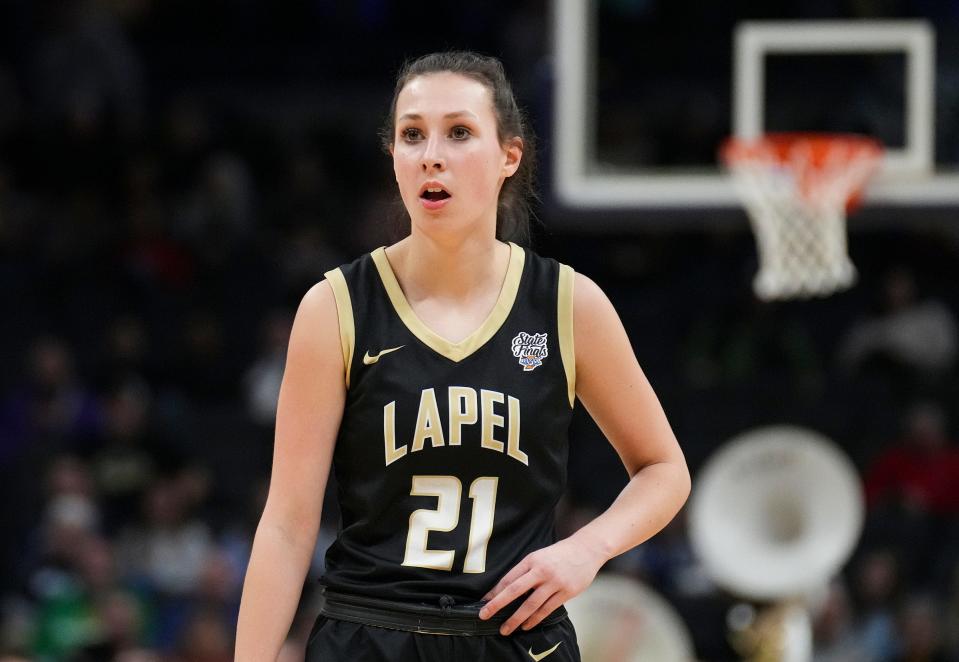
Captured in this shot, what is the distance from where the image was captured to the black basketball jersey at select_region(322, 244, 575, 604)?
2.94 meters

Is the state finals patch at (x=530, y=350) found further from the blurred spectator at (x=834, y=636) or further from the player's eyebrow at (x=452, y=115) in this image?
the blurred spectator at (x=834, y=636)

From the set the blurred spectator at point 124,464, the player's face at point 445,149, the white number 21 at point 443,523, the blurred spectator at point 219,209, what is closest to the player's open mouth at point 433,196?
the player's face at point 445,149

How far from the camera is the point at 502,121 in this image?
3078mm

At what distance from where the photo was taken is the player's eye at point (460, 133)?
300 cm

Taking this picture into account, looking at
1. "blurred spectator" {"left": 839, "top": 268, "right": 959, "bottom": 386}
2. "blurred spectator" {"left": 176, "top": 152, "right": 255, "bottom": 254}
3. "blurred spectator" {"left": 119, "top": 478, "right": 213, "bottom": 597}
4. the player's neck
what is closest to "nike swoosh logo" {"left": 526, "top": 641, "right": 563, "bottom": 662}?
the player's neck

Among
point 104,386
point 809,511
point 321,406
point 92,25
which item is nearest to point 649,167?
point 809,511

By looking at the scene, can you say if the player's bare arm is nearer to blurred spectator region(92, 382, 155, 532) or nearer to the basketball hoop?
the basketball hoop

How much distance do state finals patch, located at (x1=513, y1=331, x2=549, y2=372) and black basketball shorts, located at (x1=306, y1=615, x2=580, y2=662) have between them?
1.61 feet

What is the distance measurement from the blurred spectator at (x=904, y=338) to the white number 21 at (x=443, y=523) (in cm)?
833

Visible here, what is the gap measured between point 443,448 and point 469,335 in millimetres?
227

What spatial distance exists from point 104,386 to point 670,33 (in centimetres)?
464

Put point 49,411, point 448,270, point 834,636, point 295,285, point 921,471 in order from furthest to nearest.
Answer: point 295,285, point 49,411, point 921,471, point 834,636, point 448,270

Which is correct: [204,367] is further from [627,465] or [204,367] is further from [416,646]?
[416,646]

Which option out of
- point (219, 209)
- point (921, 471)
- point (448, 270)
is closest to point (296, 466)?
point (448, 270)
